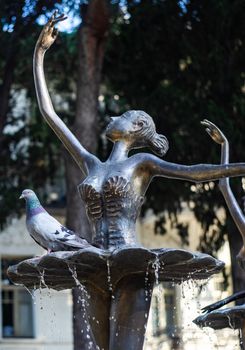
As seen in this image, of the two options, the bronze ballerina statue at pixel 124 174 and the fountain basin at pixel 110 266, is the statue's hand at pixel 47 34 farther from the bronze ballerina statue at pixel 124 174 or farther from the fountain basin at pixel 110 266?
the fountain basin at pixel 110 266

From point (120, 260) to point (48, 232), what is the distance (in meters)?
0.71

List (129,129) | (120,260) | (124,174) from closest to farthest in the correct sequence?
(120,260) → (124,174) → (129,129)

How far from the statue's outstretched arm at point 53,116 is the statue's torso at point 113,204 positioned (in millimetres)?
295

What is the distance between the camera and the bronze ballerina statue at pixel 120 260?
6.29m

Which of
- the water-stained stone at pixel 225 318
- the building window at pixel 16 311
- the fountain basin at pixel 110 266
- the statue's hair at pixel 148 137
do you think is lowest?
the building window at pixel 16 311

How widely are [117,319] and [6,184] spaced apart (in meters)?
Answer: 12.3

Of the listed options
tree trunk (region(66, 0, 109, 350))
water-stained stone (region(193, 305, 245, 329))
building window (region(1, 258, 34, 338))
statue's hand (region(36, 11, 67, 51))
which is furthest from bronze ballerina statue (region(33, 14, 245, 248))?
building window (region(1, 258, 34, 338))

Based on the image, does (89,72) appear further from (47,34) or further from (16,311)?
(16,311)

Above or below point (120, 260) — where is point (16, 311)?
below

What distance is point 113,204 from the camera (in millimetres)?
6762

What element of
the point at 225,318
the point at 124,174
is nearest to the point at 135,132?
the point at 124,174

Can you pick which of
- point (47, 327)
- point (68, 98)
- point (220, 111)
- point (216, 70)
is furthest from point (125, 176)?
point (47, 327)

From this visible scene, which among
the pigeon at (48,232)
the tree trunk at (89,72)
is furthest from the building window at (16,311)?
the pigeon at (48,232)

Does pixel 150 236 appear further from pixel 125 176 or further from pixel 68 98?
pixel 125 176
